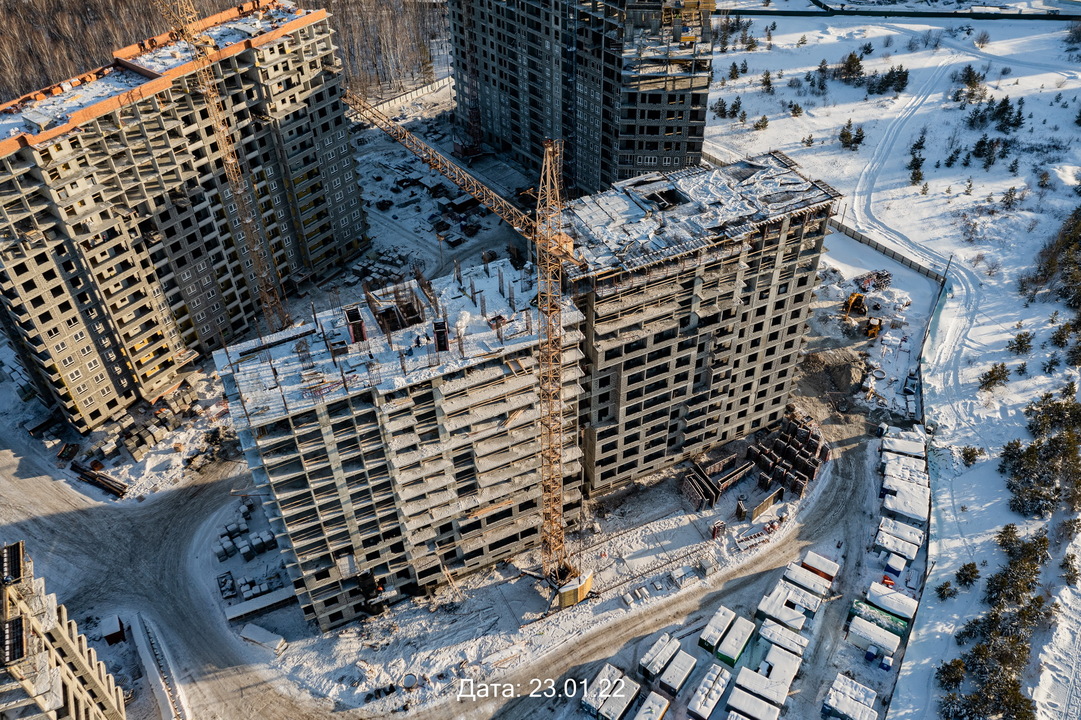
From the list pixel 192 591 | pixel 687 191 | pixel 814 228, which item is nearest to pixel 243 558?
pixel 192 591

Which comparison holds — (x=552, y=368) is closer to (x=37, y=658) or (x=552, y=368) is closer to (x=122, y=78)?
(x=37, y=658)

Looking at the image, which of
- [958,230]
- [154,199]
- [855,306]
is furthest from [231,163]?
[958,230]

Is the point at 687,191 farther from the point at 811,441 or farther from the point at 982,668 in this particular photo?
the point at 982,668

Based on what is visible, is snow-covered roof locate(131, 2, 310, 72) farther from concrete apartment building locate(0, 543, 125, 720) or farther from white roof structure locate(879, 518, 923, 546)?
white roof structure locate(879, 518, 923, 546)

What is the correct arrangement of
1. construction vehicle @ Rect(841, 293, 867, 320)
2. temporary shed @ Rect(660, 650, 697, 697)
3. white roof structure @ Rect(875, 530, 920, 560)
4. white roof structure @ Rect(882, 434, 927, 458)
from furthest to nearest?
construction vehicle @ Rect(841, 293, 867, 320) → white roof structure @ Rect(882, 434, 927, 458) → white roof structure @ Rect(875, 530, 920, 560) → temporary shed @ Rect(660, 650, 697, 697)

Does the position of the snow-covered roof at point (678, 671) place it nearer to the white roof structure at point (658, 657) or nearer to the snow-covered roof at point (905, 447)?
the white roof structure at point (658, 657)

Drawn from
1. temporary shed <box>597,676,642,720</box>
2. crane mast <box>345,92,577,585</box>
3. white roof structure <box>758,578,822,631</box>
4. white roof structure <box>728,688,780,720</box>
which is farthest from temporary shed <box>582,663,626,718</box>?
white roof structure <box>758,578,822,631</box>

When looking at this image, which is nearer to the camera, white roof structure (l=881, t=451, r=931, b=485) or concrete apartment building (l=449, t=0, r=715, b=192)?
white roof structure (l=881, t=451, r=931, b=485)

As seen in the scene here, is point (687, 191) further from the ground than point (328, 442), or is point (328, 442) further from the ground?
point (687, 191)
